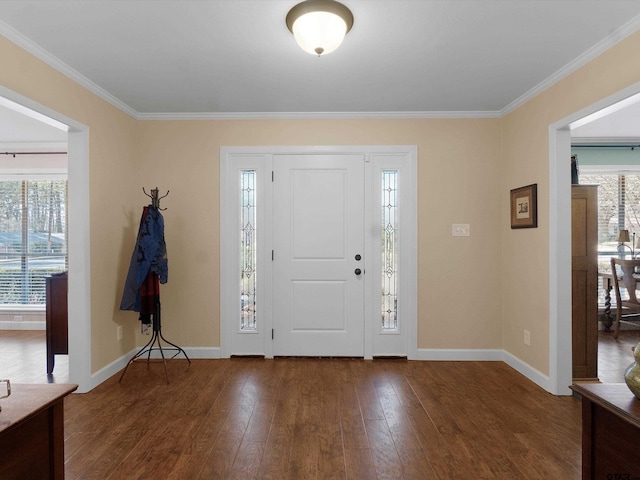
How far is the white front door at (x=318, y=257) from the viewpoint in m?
3.81

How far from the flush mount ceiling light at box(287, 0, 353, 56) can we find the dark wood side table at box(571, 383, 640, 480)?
2.07 m

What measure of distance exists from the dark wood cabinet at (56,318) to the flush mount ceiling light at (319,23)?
296 centimetres

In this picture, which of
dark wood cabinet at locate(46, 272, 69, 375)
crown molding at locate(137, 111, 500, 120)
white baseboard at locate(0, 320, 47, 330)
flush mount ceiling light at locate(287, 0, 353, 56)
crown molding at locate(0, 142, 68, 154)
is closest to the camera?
flush mount ceiling light at locate(287, 0, 353, 56)

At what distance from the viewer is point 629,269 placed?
438cm

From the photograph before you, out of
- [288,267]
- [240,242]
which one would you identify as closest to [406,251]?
[288,267]

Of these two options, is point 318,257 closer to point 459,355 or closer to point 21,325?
point 459,355

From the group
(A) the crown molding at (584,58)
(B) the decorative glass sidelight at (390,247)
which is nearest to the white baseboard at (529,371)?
(B) the decorative glass sidelight at (390,247)

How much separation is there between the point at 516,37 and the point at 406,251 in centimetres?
203

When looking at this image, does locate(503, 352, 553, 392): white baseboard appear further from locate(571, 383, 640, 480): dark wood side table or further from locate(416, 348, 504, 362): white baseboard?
locate(571, 383, 640, 480): dark wood side table

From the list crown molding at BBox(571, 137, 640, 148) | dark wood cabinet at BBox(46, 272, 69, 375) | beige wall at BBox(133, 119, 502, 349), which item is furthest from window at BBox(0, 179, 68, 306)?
crown molding at BBox(571, 137, 640, 148)

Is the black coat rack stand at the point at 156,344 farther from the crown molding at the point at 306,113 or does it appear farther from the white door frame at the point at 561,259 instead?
the white door frame at the point at 561,259

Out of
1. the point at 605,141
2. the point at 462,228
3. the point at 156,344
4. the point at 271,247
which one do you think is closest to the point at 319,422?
the point at 271,247

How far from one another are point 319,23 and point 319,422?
246cm

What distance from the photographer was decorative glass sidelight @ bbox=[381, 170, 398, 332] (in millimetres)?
3818
